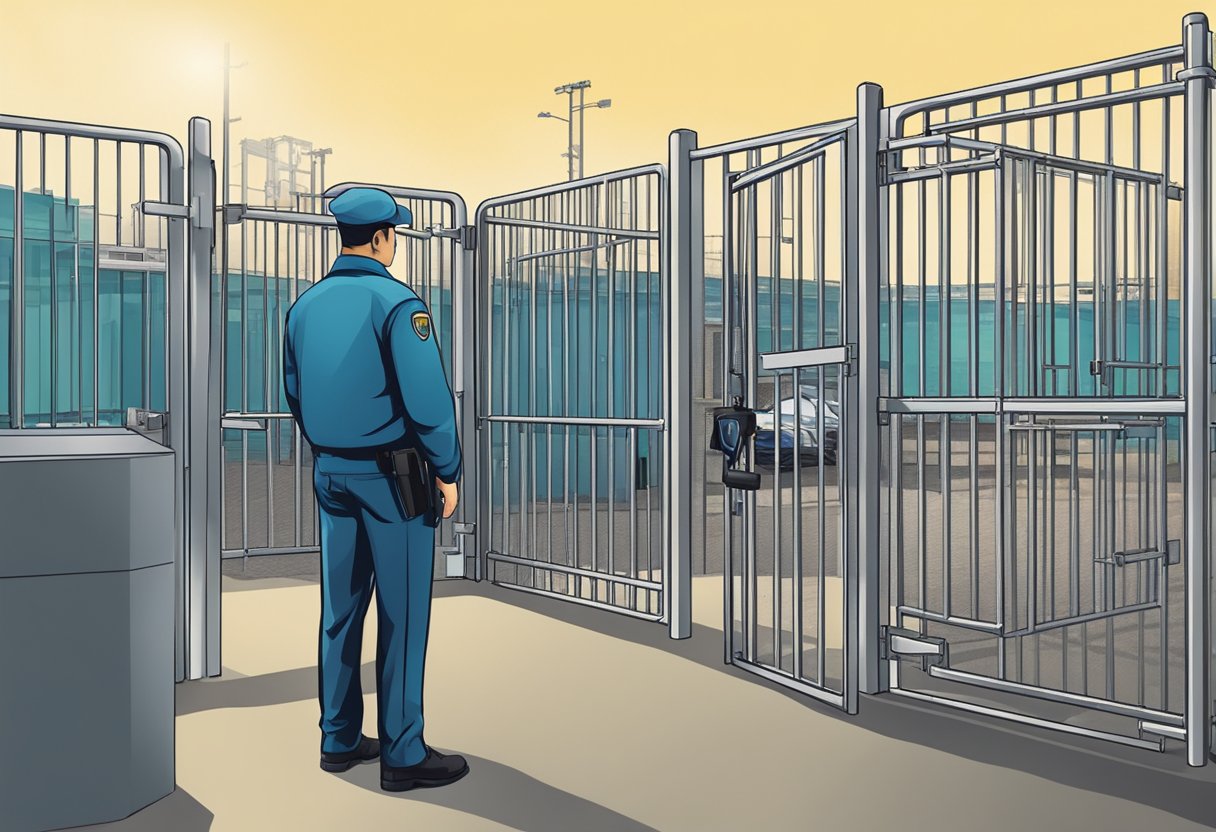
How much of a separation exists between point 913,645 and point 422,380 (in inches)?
103

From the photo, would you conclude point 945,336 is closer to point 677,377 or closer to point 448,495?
point 677,377

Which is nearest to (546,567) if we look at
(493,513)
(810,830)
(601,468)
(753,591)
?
(493,513)

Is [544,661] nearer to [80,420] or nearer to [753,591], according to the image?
[753,591]

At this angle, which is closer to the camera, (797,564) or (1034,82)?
(1034,82)

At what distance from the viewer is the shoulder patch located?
3.85m

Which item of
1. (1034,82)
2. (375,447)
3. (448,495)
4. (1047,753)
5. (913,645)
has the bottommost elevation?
(1047,753)

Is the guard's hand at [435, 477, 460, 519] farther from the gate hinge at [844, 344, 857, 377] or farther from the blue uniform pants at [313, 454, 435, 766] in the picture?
the gate hinge at [844, 344, 857, 377]

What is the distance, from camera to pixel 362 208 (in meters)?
4.06

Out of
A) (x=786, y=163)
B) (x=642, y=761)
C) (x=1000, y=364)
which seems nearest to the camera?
(x=642, y=761)

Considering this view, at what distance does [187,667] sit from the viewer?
18.1ft

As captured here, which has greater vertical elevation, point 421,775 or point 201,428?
point 201,428

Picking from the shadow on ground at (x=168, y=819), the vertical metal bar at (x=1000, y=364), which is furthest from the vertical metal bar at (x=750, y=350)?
the shadow on ground at (x=168, y=819)

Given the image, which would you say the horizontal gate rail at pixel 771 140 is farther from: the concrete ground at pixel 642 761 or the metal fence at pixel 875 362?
the concrete ground at pixel 642 761

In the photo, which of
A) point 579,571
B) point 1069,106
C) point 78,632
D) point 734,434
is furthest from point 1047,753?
point 78,632
